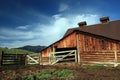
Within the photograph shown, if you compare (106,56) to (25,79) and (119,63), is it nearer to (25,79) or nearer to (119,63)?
(119,63)

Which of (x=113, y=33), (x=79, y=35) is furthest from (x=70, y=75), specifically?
(x=113, y=33)

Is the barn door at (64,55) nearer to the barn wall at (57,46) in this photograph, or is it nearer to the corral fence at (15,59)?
the barn wall at (57,46)

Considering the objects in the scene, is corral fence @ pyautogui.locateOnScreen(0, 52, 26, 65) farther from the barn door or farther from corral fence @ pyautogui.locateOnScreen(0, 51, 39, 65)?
the barn door

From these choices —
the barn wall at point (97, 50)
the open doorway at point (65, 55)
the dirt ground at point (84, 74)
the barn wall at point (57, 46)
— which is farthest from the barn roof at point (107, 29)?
the dirt ground at point (84, 74)

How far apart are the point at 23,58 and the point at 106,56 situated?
13.0m

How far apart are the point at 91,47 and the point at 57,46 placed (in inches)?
214

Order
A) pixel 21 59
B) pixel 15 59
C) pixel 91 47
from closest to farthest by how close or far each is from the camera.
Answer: pixel 91 47 → pixel 15 59 → pixel 21 59

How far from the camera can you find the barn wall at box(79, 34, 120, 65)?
22.5m

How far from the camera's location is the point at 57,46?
27.6 metres

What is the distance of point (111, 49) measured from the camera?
22.8 metres

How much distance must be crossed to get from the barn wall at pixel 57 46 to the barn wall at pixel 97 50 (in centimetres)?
130

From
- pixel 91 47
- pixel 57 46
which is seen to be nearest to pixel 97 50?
pixel 91 47

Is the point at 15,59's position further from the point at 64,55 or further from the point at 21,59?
the point at 64,55

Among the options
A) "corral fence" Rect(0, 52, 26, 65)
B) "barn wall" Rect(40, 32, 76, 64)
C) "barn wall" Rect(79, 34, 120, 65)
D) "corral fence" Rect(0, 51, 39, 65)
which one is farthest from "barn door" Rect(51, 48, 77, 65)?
"corral fence" Rect(0, 52, 26, 65)
